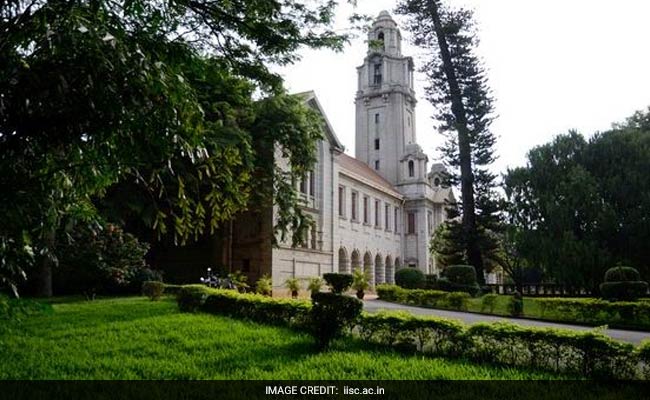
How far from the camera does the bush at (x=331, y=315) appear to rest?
9365mm

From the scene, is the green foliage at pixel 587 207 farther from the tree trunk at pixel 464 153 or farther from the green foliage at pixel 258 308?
the green foliage at pixel 258 308

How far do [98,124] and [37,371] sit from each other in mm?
5430

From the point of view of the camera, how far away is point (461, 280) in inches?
1064

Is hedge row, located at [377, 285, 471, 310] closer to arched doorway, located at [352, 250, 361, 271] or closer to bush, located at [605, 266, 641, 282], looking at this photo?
bush, located at [605, 266, 641, 282]

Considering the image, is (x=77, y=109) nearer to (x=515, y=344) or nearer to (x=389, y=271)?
(x=515, y=344)

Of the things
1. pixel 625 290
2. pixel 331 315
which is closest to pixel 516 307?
pixel 625 290

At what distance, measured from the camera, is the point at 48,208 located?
4.07 m

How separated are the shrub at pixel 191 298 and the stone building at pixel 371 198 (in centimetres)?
1240

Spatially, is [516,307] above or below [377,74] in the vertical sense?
below

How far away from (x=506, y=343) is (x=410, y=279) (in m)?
25.8

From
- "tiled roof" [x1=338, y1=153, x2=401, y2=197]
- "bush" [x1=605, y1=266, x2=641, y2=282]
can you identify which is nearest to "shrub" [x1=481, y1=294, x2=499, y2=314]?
"bush" [x1=605, y1=266, x2=641, y2=282]

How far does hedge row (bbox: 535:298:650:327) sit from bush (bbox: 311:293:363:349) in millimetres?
10566

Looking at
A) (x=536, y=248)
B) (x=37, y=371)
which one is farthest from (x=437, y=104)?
(x=37, y=371)

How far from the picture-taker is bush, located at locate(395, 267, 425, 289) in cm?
3391
